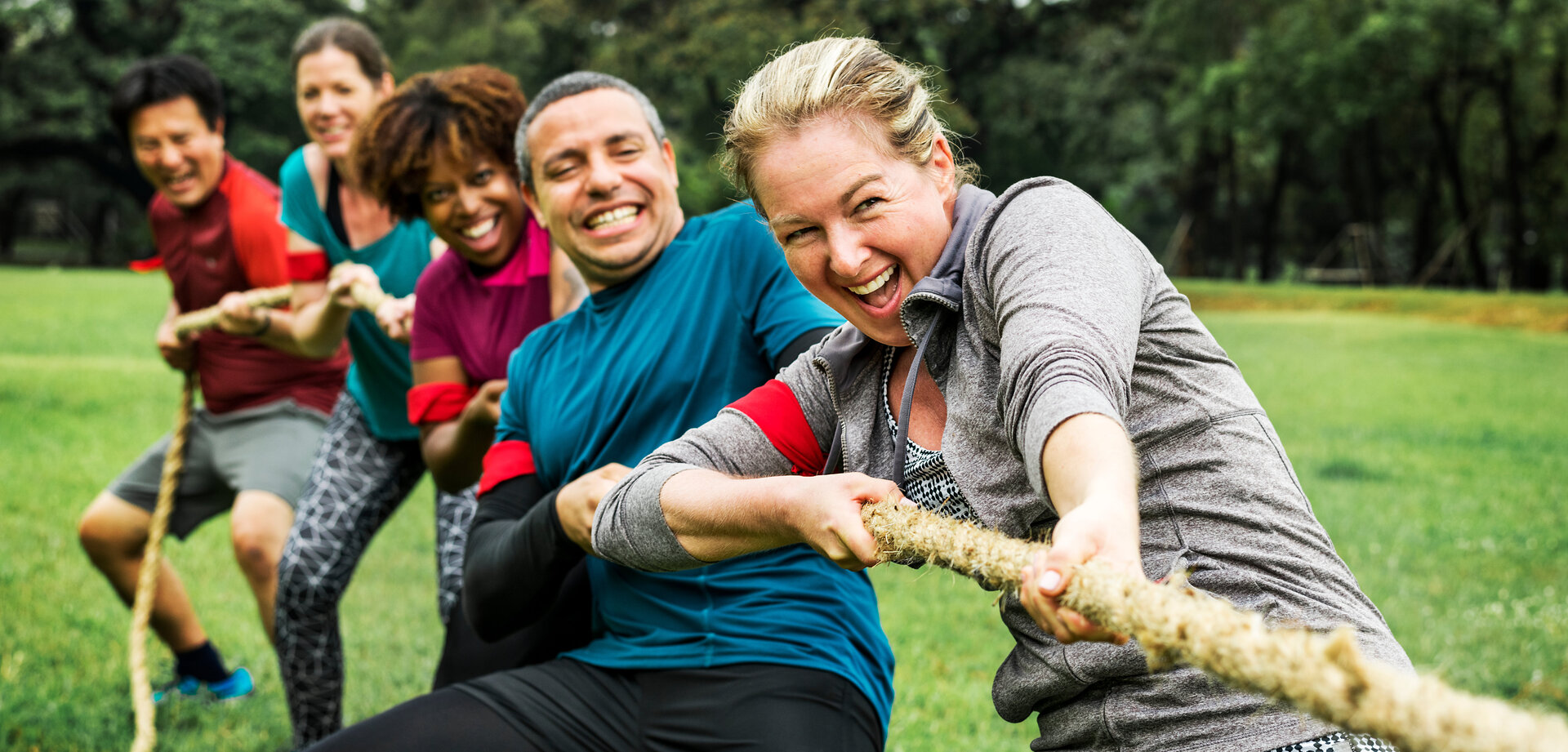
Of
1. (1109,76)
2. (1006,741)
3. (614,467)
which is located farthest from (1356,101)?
(614,467)

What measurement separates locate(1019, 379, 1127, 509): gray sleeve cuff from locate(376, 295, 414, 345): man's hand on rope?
2990mm

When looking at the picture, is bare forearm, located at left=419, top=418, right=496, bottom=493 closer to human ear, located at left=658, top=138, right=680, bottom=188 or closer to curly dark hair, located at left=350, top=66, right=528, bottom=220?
curly dark hair, located at left=350, top=66, right=528, bottom=220

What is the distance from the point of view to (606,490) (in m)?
2.55

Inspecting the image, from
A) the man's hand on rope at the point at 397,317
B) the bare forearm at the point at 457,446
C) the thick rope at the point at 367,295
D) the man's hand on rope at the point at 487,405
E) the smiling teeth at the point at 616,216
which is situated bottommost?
the bare forearm at the point at 457,446

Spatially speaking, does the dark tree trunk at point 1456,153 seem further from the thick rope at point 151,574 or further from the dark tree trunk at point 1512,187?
the thick rope at point 151,574

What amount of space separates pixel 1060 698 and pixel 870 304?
0.75 m

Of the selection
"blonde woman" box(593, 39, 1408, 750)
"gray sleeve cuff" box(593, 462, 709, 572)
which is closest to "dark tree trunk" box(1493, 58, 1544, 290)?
"blonde woman" box(593, 39, 1408, 750)

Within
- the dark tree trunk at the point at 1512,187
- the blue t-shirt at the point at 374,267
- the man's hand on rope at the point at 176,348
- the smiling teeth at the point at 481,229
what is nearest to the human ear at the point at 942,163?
the smiling teeth at the point at 481,229

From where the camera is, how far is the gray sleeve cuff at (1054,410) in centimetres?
152

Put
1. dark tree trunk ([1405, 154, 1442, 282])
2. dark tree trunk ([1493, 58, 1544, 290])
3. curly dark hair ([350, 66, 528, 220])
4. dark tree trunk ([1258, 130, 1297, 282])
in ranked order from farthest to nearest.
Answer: dark tree trunk ([1258, 130, 1297, 282])
dark tree trunk ([1405, 154, 1442, 282])
dark tree trunk ([1493, 58, 1544, 290])
curly dark hair ([350, 66, 528, 220])

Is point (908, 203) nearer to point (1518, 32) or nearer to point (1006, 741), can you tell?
point (1006, 741)

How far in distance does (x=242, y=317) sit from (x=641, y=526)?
3190 millimetres

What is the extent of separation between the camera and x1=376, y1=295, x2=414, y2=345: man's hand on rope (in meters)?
4.13

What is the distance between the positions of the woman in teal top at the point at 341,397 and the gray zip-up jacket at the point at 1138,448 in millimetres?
2635
